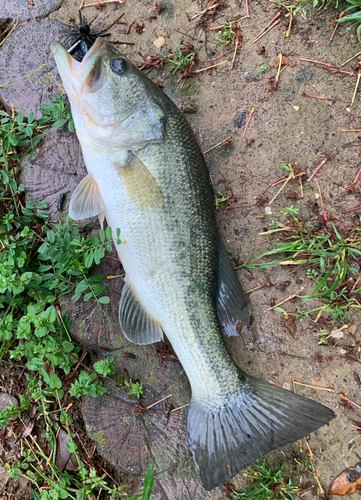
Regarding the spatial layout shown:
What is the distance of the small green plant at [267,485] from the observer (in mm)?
2662

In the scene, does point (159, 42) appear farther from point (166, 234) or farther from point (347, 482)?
point (347, 482)

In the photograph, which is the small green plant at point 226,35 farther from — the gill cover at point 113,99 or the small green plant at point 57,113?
the small green plant at point 57,113

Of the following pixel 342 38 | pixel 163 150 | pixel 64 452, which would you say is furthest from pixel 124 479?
pixel 342 38

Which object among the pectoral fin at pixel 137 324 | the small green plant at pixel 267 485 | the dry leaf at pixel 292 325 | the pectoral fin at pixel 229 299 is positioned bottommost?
the small green plant at pixel 267 485

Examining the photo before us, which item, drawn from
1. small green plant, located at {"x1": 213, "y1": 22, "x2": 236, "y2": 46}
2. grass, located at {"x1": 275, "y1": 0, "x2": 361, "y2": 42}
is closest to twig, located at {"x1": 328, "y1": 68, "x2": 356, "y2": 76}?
grass, located at {"x1": 275, "y1": 0, "x2": 361, "y2": 42}

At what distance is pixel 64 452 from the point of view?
9.57 feet

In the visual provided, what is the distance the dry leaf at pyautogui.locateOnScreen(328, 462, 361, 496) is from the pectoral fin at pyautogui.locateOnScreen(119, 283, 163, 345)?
171cm

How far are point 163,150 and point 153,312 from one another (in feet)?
3.93

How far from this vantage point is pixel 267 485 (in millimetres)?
2697

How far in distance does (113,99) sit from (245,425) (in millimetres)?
2478

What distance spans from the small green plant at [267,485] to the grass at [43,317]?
1.00m

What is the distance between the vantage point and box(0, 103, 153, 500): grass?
8.80 ft

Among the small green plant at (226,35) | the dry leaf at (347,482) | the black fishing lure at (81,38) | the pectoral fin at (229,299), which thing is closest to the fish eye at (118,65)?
the black fishing lure at (81,38)

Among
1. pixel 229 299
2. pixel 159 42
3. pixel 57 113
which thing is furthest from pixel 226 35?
pixel 229 299
